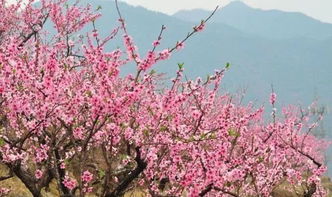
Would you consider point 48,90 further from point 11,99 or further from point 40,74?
point 40,74

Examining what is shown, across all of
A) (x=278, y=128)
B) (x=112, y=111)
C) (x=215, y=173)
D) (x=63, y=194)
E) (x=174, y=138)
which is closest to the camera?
(x=112, y=111)

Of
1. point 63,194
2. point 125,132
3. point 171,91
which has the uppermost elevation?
point 171,91

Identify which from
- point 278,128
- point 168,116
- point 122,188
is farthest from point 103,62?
point 278,128

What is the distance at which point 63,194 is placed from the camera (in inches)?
329

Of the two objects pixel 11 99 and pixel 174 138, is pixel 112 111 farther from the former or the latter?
pixel 11 99

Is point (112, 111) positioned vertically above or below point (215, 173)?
above

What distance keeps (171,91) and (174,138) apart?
1.01 metres

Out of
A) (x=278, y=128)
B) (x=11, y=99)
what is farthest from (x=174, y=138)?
(x=278, y=128)

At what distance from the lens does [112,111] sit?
250 inches

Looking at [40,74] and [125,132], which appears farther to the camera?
[40,74]

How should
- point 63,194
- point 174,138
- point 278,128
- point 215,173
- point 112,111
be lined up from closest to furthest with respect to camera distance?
point 112,111
point 215,173
point 174,138
point 63,194
point 278,128

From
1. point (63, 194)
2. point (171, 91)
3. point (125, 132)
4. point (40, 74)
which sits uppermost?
point (40, 74)

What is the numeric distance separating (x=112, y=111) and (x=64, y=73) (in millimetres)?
1663

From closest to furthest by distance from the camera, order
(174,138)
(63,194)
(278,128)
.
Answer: (174,138), (63,194), (278,128)
